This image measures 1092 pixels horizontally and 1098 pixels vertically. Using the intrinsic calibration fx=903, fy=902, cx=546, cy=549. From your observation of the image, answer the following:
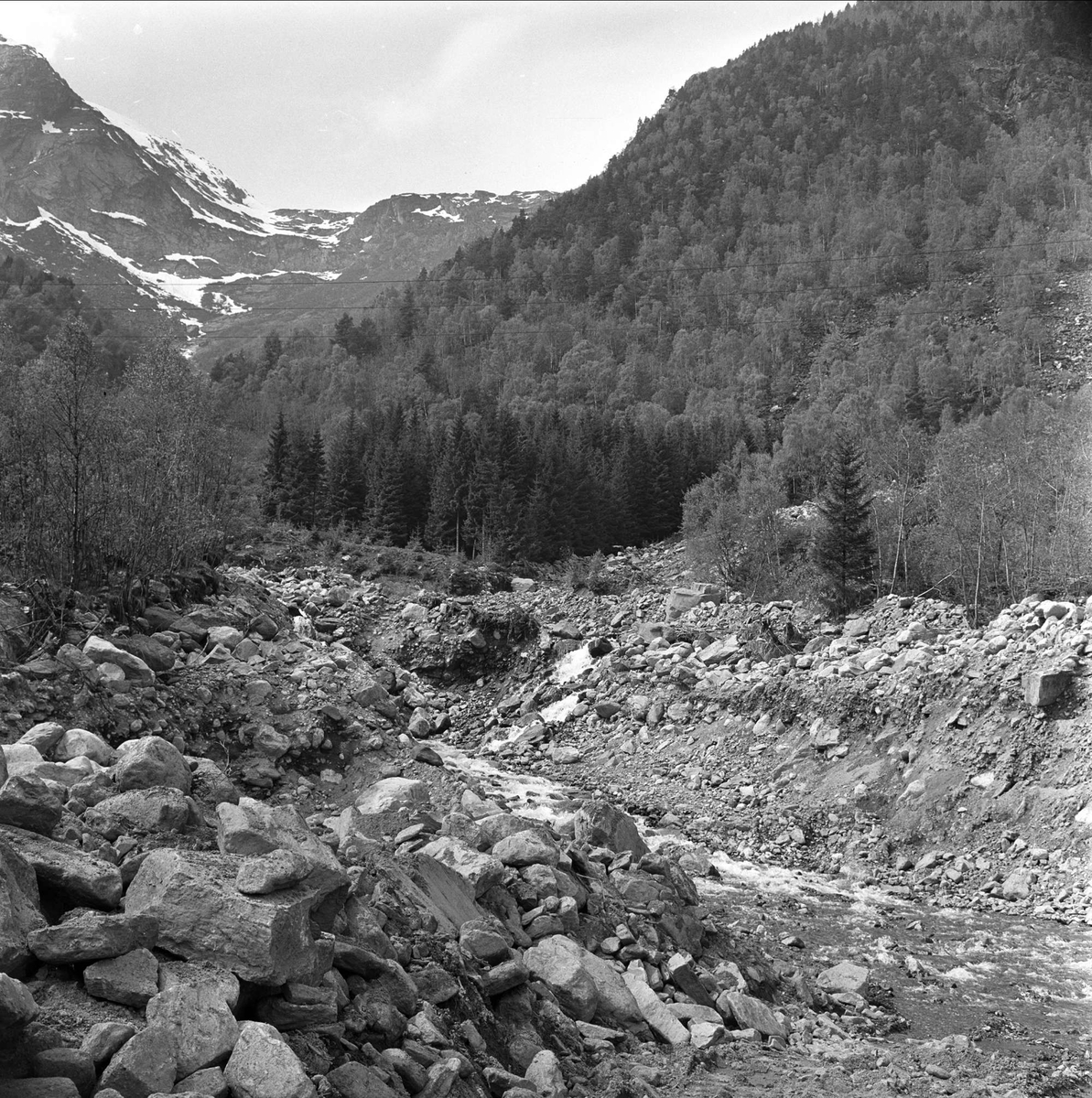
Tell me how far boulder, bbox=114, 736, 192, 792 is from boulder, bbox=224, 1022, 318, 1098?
3.17 m

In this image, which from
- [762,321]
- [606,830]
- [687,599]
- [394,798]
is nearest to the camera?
[394,798]

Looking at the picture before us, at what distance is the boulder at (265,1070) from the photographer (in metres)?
3.94

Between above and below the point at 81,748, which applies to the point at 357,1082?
below

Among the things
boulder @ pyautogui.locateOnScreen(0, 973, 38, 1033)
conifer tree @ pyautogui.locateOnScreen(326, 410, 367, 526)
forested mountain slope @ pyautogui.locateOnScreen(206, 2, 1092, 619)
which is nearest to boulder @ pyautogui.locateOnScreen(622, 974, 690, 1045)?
boulder @ pyautogui.locateOnScreen(0, 973, 38, 1033)

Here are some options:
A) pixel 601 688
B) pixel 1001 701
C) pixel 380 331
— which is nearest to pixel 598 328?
pixel 380 331

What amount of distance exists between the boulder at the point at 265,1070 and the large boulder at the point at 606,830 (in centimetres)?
639

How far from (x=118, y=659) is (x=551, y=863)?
6895 millimetres

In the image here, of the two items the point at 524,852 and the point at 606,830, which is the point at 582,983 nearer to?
the point at 524,852

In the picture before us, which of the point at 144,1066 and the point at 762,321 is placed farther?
the point at 762,321

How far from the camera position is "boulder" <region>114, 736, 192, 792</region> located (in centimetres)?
695

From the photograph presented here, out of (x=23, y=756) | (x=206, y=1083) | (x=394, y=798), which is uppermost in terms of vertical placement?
(x=23, y=756)

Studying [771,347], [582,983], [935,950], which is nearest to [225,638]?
[582,983]

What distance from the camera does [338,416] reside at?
81.6 m

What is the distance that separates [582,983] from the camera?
6699mm
